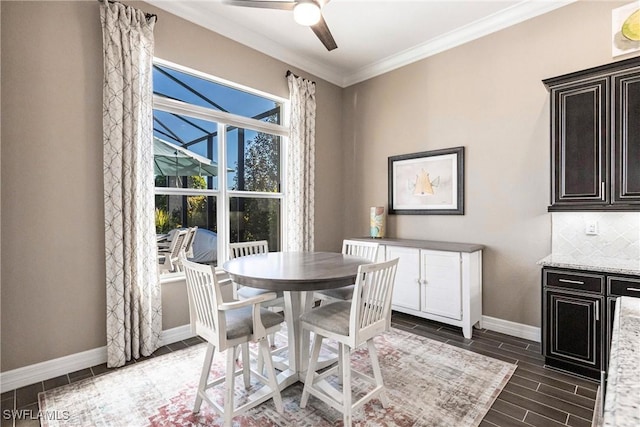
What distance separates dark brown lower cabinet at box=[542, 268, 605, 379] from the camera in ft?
7.73

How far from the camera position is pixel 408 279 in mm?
3619

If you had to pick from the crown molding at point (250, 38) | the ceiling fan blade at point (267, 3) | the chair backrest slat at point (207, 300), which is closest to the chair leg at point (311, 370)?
the chair backrest slat at point (207, 300)

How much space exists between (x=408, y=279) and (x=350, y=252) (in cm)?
83

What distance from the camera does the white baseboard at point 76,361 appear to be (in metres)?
2.32

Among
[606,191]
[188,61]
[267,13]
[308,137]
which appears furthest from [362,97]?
[606,191]

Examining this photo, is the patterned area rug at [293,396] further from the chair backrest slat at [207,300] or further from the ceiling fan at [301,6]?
the ceiling fan at [301,6]

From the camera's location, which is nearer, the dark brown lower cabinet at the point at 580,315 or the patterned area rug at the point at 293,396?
the patterned area rug at the point at 293,396

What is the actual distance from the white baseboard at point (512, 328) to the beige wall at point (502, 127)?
0.17 feet

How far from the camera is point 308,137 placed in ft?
14.1

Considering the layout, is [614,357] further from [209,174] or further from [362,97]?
[362,97]

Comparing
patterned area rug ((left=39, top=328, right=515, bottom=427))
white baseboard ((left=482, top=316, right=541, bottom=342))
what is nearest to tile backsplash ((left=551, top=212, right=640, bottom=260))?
white baseboard ((left=482, top=316, right=541, bottom=342))

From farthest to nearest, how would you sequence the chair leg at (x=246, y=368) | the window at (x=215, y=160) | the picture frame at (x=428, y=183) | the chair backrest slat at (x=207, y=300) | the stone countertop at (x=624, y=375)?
the picture frame at (x=428, y=183) < the window at (x=215, y=160) < the chair leg at (x=246, y=368) < the chair backrest slat at (x=207, y=300) < the stone countertop at (x=624, y=375)

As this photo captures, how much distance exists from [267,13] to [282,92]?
3.17ft

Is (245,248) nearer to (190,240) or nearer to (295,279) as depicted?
(190,240)
